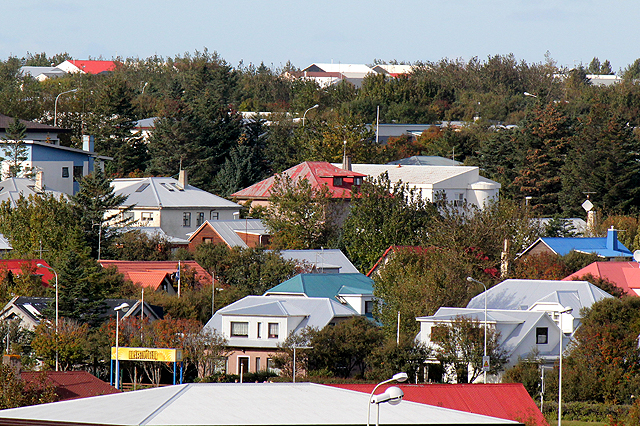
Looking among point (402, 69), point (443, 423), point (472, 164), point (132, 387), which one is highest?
point (402, 69)

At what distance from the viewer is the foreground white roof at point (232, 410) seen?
68.3 feet

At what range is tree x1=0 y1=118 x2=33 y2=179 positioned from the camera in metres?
67.3

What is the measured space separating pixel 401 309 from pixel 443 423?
23.2m

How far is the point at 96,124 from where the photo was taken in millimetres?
78625

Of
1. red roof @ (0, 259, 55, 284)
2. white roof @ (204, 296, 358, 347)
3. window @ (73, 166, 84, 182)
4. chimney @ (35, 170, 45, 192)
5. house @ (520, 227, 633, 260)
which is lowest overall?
white roof @ (204, 296, 358, 347)

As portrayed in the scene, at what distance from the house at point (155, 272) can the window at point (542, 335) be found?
18.0m

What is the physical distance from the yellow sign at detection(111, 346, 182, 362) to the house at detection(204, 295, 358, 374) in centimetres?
624

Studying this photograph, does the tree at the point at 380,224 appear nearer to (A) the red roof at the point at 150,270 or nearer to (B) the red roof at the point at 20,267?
(A) the red roof at the point at 150,270

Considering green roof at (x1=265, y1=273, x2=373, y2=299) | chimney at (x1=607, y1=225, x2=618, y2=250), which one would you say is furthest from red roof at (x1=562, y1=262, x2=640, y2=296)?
green roof at (x1=265, y1=273, x2=373, y2=299)

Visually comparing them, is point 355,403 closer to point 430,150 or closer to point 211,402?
point 211,402

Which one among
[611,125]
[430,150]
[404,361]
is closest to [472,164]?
[430,150]

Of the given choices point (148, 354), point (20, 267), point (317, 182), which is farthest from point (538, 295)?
point (317, 182)

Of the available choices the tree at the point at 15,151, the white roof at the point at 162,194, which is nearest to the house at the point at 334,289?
the white roof at the point at 162,194

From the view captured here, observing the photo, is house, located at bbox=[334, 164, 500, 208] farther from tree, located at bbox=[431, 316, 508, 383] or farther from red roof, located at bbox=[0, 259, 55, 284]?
tree, located at bbox=[431, 316, 508, 383]
